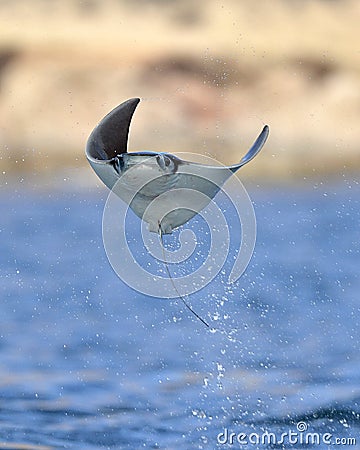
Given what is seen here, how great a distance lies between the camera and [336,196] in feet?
47.1

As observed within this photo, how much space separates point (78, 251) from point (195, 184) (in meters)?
6.03

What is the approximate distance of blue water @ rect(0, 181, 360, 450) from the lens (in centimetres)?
462

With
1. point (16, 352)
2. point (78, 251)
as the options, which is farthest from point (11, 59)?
point (16, 352)

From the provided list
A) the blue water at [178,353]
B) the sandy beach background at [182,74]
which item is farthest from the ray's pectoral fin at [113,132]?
the sandy beach background at [182,74]

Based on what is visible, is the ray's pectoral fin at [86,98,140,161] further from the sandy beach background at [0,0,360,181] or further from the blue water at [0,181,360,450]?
the sandy beach background at [0,0,360,181]

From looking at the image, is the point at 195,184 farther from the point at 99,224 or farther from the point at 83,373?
the point at 99,224

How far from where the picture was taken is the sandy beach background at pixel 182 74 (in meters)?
19.6

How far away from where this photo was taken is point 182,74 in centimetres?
2050

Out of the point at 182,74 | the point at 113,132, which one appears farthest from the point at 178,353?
the point at 182,74

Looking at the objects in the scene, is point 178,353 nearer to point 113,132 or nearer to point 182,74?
point 113,132

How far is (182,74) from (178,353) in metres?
15.1

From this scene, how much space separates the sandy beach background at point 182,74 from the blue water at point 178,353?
9267mm

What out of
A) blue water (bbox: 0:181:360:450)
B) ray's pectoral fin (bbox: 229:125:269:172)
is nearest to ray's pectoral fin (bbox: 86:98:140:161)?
ray's pectoral fin (bbox: 229:125:269:172)

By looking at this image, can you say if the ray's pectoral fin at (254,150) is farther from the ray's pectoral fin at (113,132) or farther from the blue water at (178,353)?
the blue water at (178,353)
